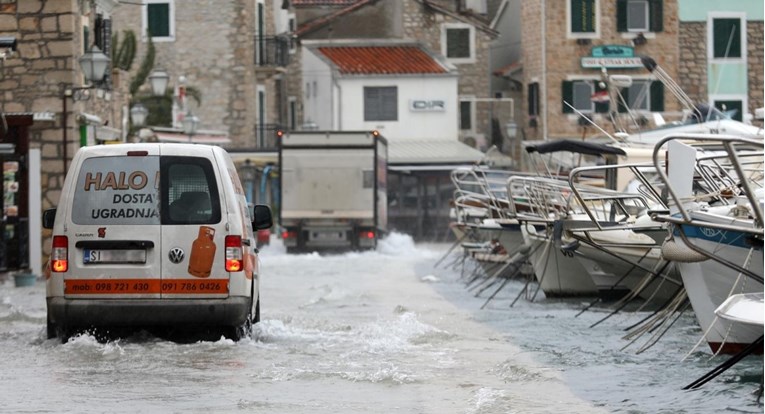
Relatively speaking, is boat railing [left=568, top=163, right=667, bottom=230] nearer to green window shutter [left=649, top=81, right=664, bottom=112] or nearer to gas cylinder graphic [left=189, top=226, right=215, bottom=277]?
gas cylinder graphic [left=189, top=226, right=215, bottom=277]

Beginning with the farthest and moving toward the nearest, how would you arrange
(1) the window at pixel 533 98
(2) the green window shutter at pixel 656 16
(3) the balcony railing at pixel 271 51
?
1. (3) the balcony railing at pixel 271 51
2. (1) the window at pixel 533 98
3. (2) the green window shutter at pixel 656 16

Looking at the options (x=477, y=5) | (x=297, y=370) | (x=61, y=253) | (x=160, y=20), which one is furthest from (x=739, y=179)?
(x=477, y=5)

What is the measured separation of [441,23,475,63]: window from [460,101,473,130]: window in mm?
1833

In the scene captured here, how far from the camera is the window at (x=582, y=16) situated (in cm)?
5809

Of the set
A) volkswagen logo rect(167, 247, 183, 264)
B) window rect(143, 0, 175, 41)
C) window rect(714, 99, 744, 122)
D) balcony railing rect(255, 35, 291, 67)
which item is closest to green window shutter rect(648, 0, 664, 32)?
window rect(714, 99, 744, 122)

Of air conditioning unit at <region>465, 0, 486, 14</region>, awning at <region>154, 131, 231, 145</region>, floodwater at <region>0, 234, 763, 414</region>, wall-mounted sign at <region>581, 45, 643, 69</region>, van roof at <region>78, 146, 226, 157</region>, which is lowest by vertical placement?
floodwater at <region>0, 234, 763, 414</region>

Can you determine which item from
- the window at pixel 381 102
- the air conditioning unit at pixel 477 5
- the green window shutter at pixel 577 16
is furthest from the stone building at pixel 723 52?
the air conditioning unit at pixel 477 5

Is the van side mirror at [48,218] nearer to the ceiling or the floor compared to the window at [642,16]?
nearer to the floor

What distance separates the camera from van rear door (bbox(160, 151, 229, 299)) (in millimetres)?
15305

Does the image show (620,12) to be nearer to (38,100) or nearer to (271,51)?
(271,51)

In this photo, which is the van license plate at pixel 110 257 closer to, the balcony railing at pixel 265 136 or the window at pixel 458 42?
the balcony railing at pixel 265 136

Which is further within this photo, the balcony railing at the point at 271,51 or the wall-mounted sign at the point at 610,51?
the balcony railing at the point at 271,51

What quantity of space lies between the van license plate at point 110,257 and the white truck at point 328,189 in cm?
2677

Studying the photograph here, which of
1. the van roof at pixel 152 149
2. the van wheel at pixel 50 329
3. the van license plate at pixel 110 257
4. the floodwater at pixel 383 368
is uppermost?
the van roof at pixel 152 149
